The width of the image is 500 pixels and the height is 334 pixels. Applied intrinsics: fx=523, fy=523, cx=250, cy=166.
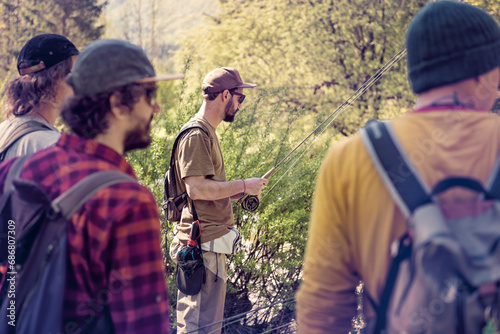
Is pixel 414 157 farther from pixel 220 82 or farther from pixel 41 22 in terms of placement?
pixel 41 22

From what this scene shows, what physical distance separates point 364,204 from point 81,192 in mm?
687

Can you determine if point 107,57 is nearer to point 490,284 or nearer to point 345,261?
point 345,261

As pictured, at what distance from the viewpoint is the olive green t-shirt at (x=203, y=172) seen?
285cm

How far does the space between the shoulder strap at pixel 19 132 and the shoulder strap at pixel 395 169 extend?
5.36ft

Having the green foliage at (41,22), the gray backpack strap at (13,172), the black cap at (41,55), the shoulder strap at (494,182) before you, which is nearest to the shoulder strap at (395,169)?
the shoulder strap at (494,182)

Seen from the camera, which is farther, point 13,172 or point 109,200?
point 13,172

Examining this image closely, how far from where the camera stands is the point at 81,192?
129 centimetres

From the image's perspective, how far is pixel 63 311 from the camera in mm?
→ 1300

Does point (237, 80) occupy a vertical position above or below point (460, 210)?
above

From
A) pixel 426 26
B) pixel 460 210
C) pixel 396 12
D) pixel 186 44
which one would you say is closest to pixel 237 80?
pixel 426 26

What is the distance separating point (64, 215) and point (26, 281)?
0.66 feet

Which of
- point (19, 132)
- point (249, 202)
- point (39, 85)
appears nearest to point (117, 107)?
point (19, 132)

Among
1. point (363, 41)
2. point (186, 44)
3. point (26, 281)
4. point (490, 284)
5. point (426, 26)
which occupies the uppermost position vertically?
point (186, 44)

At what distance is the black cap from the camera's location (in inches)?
95.6
